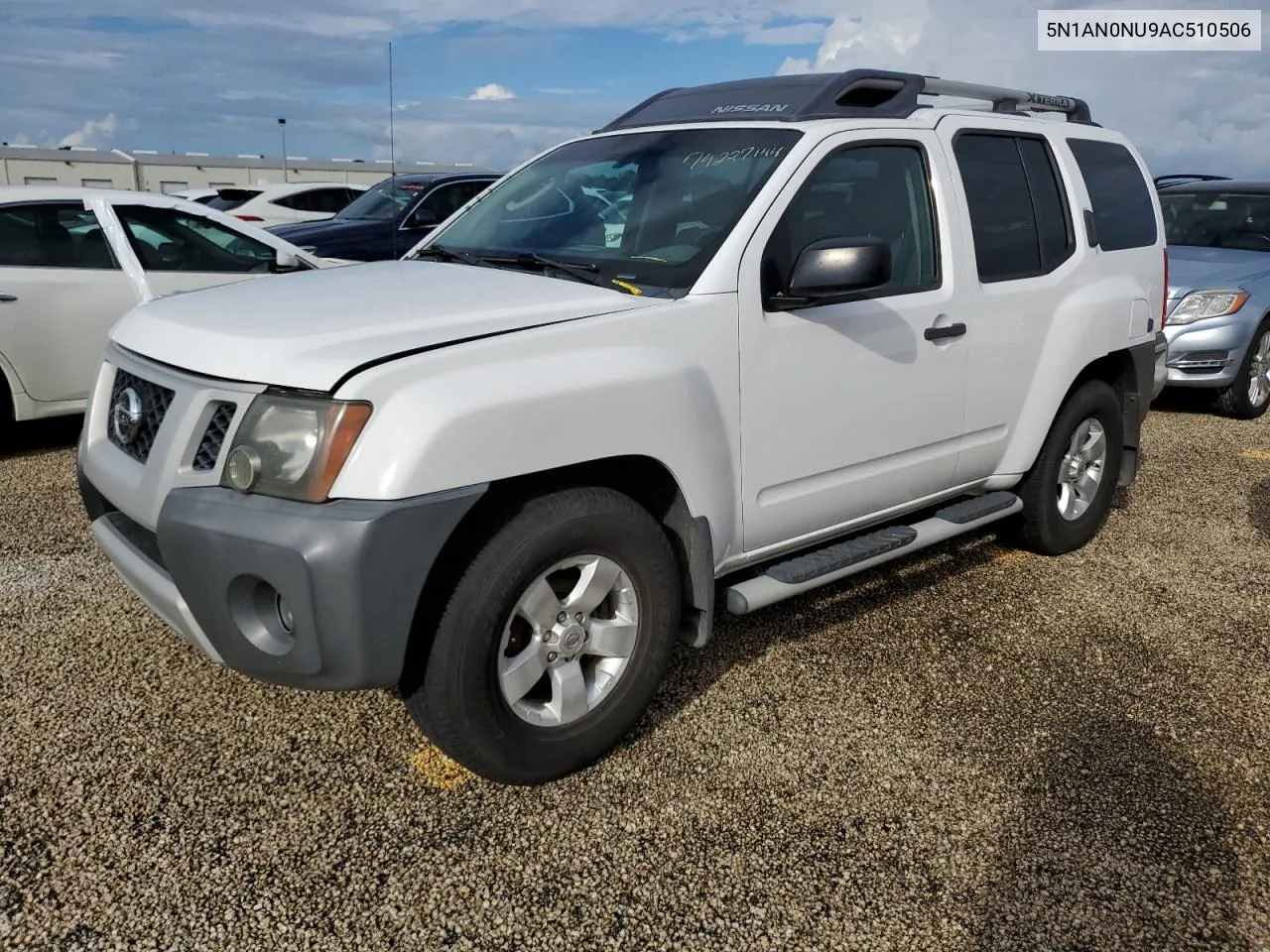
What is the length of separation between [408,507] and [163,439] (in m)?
0.75

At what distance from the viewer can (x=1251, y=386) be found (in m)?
8.02

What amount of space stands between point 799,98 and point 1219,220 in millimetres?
6980

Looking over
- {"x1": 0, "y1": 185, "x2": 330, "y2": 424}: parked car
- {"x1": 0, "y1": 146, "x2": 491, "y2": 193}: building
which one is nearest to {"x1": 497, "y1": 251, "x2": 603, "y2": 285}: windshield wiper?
{"x1": 0, "y1": 185, "x2": 330, "y2": 424}: parked car

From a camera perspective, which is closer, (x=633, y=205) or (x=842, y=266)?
(x=842, y=266)

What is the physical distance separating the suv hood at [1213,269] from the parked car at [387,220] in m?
6.19

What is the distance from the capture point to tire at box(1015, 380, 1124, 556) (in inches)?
174

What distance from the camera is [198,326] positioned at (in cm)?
275

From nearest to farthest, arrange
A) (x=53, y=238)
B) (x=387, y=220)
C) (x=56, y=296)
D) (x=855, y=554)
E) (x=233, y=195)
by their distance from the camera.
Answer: (x=855, y=554), (x=56, y=296), (x=53, y=238), (x=387, y=220), (x=233, y=195)

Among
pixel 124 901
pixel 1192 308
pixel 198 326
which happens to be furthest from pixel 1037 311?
pixel 1192 308

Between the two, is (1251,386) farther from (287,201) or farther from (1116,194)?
(287,201)

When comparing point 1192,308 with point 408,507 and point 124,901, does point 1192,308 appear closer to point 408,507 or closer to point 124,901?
point 408,507

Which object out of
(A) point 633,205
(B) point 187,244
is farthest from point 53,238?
(A) point 633,205

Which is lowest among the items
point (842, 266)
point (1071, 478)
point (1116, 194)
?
point (1071, 478)

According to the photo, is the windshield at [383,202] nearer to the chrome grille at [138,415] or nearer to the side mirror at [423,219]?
the side mirror at [423,219]
